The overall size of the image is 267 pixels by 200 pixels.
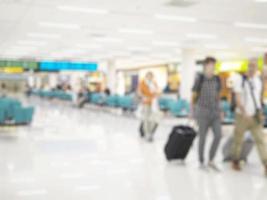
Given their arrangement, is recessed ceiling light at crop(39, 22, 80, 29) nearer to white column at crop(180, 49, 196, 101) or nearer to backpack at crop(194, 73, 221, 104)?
white column at crop(180, 49, 196, 101)

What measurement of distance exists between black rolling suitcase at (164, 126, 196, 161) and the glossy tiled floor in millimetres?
159

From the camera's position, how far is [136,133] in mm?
9984

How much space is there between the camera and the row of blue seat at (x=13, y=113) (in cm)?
910

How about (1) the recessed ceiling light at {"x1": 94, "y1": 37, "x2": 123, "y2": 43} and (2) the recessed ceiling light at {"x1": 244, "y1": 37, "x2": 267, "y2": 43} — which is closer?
(2) the recessed ceiling light at {"x1": 244, "y1": 37, "x2": 267, "y2": 43}

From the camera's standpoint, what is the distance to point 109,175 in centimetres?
514

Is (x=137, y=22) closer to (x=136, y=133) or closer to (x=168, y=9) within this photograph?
(x=168, y=9)

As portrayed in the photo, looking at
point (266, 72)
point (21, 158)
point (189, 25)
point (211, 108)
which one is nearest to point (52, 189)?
point (21, 158)

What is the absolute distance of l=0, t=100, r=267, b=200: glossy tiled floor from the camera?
13.9 ft

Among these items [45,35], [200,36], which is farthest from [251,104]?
[45,35]

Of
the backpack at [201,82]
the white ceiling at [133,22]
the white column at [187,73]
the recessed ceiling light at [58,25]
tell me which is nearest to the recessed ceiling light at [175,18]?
Answer: the white ceiling at [133,22]

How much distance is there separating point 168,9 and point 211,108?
13.9ft

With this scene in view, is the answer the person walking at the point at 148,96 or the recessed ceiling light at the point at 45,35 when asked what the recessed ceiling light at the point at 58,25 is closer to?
the recessed ceiling light at the point at 45,35

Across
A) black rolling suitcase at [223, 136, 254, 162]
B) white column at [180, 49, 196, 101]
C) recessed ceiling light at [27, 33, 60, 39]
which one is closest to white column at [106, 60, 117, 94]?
white column at [180, 49, 196, 101]

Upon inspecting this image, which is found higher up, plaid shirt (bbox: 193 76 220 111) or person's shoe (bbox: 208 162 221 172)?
plaid shirt (bbox: 193 76 220 111)
